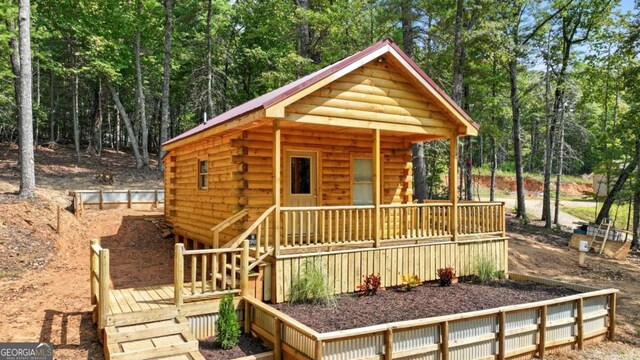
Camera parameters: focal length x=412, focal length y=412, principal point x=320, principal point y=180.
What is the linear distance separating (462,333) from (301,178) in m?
5.70

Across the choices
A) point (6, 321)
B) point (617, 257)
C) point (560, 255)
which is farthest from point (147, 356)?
point (617, 257)

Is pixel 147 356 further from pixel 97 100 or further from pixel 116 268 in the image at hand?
pixel 97 100

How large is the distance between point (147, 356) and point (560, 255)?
15.9 m

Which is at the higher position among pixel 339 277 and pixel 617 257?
pixel 339 277

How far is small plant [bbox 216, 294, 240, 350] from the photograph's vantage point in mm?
7090

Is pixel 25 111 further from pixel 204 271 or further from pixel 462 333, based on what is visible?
pixel 462 333

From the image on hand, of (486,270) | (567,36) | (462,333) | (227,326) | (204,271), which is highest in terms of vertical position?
(567,36)

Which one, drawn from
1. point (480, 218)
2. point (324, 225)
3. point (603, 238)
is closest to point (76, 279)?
point (324, 225)

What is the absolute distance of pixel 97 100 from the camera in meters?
33.6

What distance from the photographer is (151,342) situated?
6355 millimetres

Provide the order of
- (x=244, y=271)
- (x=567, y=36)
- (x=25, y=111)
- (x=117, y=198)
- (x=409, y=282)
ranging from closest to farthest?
(x=244, y=271) < (x=409, y=282) < (x=25, y=111) < (x=117, y=198) < (x=567, y=36)

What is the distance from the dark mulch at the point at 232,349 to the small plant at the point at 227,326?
111 millimetres

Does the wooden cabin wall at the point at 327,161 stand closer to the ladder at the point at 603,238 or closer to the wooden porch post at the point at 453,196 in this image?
the wooden porch post at the point at 453,196

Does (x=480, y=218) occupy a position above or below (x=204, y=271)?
above
